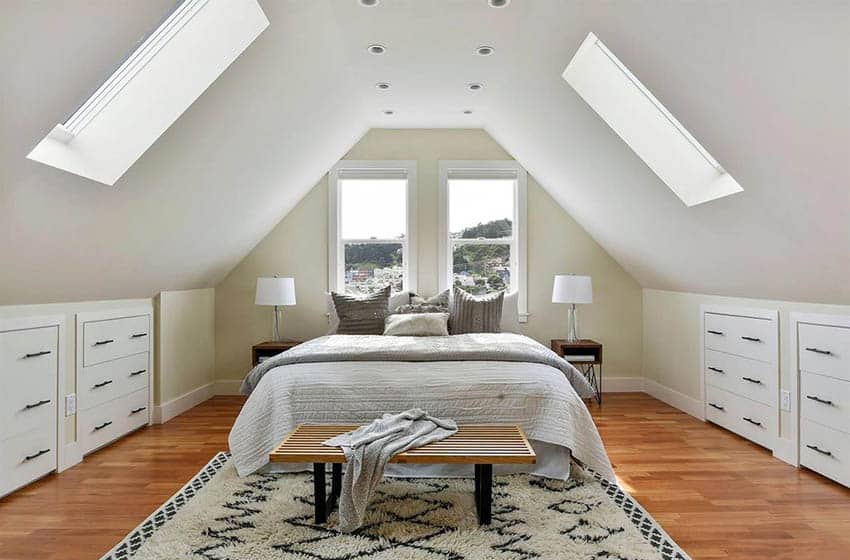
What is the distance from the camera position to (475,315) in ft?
14.0

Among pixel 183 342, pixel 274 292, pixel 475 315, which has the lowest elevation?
pixel 183 342

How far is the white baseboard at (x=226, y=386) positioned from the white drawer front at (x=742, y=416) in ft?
13.0

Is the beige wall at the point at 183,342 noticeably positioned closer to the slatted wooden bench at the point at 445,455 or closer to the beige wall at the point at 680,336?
the slatted wooden bench at the point at 445,455

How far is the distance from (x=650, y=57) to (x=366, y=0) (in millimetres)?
1426

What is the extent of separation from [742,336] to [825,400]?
756 mm

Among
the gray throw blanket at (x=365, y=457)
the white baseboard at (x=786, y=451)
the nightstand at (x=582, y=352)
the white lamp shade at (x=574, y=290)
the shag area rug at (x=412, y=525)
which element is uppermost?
the white lamp shade at (x=574, y=290)

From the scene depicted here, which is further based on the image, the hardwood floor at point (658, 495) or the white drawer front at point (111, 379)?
the white drawer front at point (111, 379)

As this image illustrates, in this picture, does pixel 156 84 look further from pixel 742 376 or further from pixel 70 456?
pixel 742 376

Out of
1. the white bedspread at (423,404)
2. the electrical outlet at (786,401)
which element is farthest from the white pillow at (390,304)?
the electrical outlet at (786,401)

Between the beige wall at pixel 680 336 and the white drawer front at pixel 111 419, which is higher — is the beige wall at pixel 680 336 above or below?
above

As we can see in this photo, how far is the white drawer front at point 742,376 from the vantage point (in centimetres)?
320

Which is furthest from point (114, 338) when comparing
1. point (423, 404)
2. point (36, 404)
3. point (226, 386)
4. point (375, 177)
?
point (375, 177)

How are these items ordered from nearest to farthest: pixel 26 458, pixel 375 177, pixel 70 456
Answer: pixel 26 458, pixel 70 456, pixel 375 177

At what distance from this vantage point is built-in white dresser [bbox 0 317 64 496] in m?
2.52
